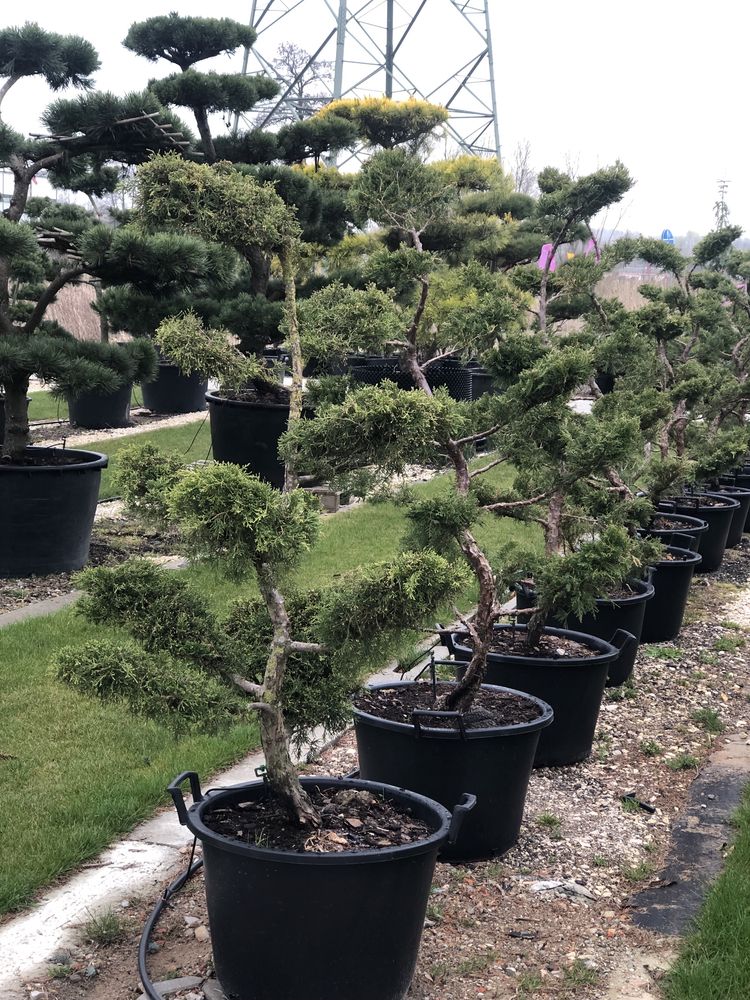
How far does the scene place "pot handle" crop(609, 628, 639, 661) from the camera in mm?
4664

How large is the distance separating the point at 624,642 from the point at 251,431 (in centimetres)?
520

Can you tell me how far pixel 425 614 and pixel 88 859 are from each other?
139 centimetres

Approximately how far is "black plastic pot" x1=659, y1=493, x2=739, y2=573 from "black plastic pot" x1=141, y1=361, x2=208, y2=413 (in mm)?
7407

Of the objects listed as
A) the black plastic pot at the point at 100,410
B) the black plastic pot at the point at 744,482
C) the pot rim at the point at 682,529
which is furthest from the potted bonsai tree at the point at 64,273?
the black plastic pot at the point at 744,482

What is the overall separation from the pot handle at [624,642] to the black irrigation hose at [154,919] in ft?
7.72

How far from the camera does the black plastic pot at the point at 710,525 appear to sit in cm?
792

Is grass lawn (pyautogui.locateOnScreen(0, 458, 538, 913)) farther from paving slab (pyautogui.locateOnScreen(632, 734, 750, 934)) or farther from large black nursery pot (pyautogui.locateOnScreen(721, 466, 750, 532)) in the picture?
large black nursery pot (pyautogui.locateOnScreen(721, 466, 750, 532))

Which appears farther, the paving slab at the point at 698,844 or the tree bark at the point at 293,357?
the paving slab at the point at 698,844

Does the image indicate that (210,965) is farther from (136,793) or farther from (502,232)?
(502,232)

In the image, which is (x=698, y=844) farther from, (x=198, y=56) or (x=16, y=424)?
(x=198, y=56)

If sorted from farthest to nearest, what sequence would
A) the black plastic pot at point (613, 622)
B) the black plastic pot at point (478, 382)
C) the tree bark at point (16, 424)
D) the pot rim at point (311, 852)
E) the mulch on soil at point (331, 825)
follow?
1. the black plastic pot at point (478, 382)
2. the tree bark at point (16, 424)
3. the black plastic pot at point (613, 622)
4. the mulch on soil at point (331, 825)
5. the pot rim at point (311, 852)

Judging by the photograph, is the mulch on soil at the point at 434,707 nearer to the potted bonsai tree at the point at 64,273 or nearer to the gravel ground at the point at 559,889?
the gravel ground at the point at 559,889

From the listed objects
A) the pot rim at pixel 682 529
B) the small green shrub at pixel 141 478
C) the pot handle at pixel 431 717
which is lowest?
the pot handle at pixel 431 717

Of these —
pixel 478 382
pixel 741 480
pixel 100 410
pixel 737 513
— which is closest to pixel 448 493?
pixel 737 513
